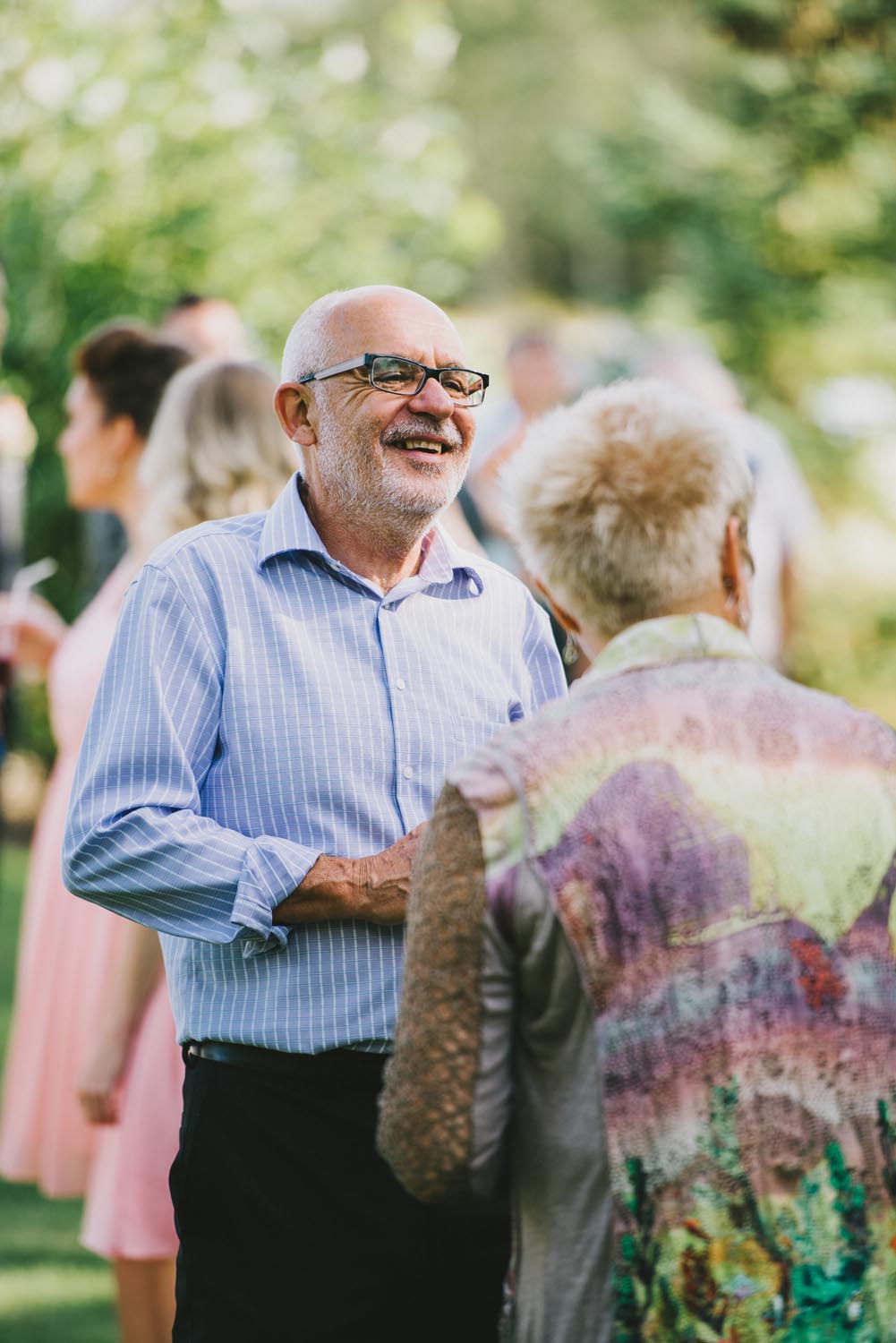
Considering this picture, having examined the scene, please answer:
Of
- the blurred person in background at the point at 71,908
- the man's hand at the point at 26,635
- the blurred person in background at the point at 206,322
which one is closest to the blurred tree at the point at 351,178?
the blurred person in background at the point at 206,322

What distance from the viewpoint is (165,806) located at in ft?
8.58

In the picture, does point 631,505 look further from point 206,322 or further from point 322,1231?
point 206,322

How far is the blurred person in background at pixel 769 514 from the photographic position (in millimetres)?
6566

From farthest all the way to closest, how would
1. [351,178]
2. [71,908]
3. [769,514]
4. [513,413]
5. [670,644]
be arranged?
1. [351,178]
2. [513,413]
3. [769,514]
4. [71,908]
5. [670,644]

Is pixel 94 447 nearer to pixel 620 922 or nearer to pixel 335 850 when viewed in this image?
pixel 335 850

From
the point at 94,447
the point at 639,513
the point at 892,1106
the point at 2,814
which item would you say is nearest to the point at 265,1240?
the point at 892,1106

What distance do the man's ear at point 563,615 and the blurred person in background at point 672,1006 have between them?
199 millimetres

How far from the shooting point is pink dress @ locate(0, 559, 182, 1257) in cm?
426

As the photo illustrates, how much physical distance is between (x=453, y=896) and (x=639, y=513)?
21.2 inches

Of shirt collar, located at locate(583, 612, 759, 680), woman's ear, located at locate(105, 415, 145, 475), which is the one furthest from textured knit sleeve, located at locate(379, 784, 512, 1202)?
woman's ear, located at locate(105, 415, 145, 475)

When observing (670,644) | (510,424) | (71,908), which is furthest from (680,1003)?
(510,424)

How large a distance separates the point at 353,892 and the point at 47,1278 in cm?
317

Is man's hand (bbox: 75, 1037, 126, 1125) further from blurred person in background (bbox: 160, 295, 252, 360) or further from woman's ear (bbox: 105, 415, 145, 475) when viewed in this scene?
blurred person in background (bbox: 160, 295, 252, 360)

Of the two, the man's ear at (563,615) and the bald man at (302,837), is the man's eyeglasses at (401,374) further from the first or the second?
the man's ear at (563,615)
